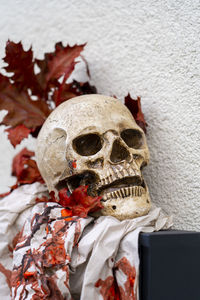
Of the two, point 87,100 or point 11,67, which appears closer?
point 87,100

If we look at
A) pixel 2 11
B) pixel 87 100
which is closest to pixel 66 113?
pixel 87 100

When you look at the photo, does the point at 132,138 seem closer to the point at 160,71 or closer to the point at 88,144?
the point at 88,144

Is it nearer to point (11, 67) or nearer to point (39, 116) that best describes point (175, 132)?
point (39, 116)

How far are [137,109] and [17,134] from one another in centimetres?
43

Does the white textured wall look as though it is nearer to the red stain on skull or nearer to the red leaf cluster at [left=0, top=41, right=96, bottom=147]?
the red leaf cluster at [left=0, top=41, right=96, bottom=147]

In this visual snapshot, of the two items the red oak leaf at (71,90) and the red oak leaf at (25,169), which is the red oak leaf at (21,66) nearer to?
the red oak leaf at (71,90)

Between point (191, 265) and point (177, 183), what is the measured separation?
0.30 meters

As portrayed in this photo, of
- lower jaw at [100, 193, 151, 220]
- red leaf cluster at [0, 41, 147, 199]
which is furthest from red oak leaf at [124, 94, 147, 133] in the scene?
lower jaw at [100, 193, 151, 220]

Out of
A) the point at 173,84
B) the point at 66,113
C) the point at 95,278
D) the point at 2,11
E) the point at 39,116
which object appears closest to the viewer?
the point at 95,278

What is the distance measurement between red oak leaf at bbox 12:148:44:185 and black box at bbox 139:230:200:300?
22.4 inches

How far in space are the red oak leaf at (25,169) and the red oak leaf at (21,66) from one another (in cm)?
27

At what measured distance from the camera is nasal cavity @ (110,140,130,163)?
0.93m

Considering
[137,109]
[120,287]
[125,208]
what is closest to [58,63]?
[137,109]

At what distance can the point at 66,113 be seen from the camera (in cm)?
97
